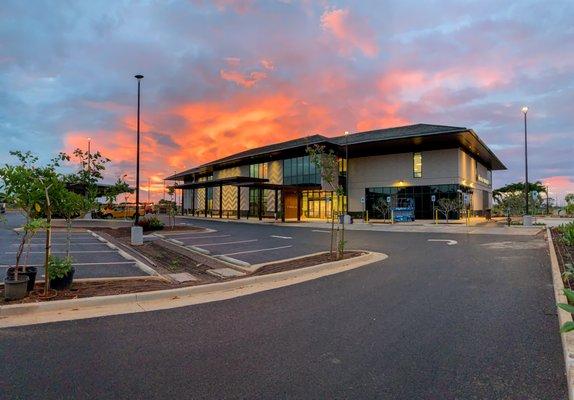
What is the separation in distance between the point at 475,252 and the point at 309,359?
1179 centimetres

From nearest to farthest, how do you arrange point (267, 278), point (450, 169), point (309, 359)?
point (309, 359), point (267, 278), point (450, 169)

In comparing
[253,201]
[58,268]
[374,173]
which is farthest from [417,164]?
[58,268]

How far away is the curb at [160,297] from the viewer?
6.14 m

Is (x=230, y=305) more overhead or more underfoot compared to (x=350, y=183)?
more underfoot

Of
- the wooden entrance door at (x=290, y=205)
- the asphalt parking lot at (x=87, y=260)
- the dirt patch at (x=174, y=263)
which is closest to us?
the asphalt parking lot at (x=87, y=260)

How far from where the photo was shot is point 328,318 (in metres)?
5.93

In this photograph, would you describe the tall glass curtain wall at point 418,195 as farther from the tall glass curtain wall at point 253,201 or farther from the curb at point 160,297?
the curb at point 160,297

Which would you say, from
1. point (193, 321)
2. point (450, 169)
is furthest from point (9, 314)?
point (450, 169)

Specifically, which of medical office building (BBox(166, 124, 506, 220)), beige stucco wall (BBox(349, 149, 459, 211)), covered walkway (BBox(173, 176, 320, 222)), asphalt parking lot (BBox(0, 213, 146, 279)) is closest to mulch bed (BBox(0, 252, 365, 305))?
asphalt parking lot (BBox(0, 213, 146, 279))

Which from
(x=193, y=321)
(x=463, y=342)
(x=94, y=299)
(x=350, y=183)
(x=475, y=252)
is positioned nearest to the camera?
(x=463, y=342)

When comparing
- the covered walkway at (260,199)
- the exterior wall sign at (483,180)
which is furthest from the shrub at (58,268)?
the exterior wall sign at (483,180)

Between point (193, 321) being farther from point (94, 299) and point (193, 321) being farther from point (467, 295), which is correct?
point (467, 295)

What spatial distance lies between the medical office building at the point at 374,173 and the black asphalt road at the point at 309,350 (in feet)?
98.4

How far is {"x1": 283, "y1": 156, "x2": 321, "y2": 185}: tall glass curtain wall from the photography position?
46375mm
